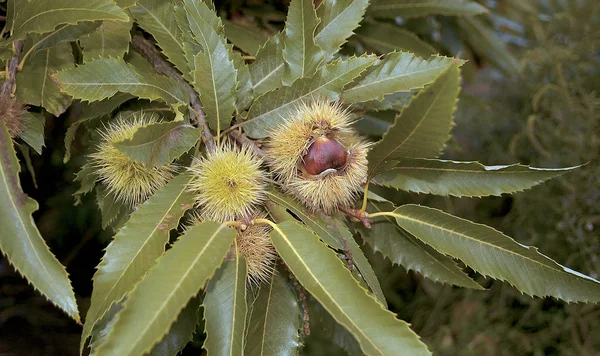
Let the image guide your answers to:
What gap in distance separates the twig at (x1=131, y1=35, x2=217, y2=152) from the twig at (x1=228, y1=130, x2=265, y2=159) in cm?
4

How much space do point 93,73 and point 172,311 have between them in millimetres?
383

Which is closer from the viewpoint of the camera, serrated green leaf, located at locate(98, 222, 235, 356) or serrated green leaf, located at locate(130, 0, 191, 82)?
serrated green leaf, located at locate(98, 222, 235, 356)

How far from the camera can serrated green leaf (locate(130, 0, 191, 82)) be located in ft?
2.59

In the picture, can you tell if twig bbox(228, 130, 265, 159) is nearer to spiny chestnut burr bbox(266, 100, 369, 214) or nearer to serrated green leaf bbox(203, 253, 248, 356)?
spiny chestnut burr bbox(266, 100, 369, 214)

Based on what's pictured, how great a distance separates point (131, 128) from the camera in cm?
69

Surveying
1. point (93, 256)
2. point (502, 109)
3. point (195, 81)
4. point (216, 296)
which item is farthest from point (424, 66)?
point (502, 109)

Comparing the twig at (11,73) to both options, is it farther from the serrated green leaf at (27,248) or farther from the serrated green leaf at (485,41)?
the serrated green leaf at (485,41)

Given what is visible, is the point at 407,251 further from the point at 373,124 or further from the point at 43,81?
the point at 43,81

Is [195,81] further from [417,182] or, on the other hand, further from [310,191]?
[417,182]

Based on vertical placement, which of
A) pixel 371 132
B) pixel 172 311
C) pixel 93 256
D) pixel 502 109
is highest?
pixel 172 311

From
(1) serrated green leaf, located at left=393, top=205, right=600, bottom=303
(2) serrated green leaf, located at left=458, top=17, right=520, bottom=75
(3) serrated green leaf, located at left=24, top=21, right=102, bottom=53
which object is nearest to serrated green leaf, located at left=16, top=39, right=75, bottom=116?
(3) serrated green leaf, located at left=24, top=21, right=102, bottom=53

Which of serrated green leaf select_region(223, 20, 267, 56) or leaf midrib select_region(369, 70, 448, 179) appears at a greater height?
leaf midrib select_region(369, 70, 448, 179)

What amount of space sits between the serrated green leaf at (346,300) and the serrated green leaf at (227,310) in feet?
0.23

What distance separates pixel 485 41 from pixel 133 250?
141 cm
